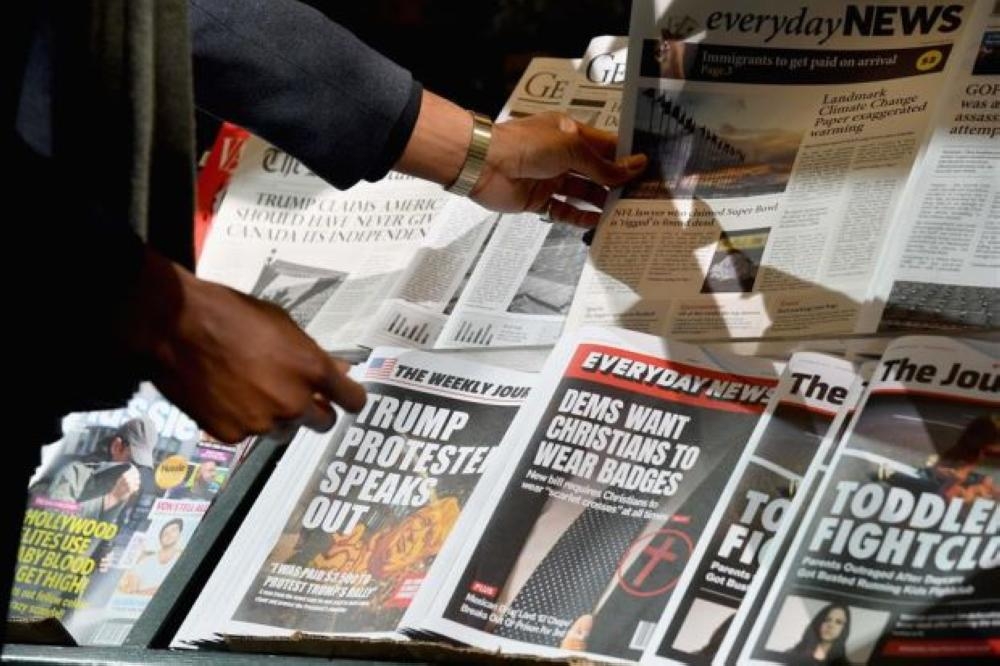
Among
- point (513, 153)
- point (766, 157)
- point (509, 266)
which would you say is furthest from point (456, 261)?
point (766, 157)

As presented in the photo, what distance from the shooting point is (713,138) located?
99cm

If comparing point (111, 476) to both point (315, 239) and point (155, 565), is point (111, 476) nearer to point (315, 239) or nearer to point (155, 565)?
point (155, 565)

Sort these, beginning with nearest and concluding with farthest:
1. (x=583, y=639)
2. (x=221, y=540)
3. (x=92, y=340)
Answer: (x=92, y=340)
(x=583, y=639)
(x=221, y=540)

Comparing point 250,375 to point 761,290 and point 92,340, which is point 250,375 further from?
point 761,290

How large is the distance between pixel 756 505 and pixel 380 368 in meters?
0.30

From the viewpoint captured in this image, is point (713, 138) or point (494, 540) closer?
point (494, 540)

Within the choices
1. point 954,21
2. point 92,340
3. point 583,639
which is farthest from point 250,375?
point 954,21

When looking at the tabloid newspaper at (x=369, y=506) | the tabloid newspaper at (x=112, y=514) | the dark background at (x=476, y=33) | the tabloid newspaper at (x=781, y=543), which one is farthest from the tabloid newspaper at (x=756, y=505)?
the dark background at (x=476, y=33)

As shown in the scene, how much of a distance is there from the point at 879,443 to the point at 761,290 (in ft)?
0.73

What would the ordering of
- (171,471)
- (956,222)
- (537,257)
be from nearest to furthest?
(956,222) → (171,471) → (537,257)

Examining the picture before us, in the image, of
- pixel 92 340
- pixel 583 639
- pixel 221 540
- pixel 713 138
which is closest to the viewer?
pixel 92 340

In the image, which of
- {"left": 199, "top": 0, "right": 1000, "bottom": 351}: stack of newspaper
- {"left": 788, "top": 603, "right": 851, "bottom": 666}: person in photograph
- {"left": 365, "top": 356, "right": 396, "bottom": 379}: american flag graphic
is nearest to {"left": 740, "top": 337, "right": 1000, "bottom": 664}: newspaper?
{"left": 788, "top": 603, "right": 851, "bottom": 666}: person in photograph

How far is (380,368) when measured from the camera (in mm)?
939

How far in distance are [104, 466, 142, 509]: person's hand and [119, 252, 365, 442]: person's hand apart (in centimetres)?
47
